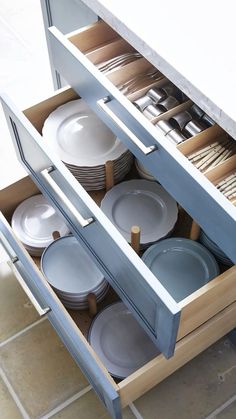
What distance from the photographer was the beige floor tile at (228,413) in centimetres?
146

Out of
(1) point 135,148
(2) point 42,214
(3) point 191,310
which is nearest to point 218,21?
(1) point 135,148

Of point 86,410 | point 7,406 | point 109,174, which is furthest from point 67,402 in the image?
point 109,174

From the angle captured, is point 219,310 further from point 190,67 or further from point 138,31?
point 138,31

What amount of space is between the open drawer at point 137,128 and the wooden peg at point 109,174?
0.53ft

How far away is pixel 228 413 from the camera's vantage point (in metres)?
1.46

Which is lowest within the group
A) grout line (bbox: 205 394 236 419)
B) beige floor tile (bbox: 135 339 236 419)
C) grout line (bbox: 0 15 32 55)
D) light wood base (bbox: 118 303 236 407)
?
grout line (bbox: 205 394 236 419)

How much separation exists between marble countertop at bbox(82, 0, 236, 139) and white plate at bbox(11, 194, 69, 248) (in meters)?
0.59

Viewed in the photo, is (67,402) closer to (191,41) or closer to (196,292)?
(196,292)

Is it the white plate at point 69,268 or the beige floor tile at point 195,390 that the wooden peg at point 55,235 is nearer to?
the white plate at point 69,268

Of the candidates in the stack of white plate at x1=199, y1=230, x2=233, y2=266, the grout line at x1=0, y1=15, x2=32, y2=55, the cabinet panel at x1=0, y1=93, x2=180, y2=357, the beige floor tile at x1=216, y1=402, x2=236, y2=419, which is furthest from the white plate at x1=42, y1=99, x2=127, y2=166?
the grout line at x1=0, y1=15, x2=32, y2=55

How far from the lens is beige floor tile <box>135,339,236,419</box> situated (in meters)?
1.47

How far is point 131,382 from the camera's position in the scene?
1146 mm

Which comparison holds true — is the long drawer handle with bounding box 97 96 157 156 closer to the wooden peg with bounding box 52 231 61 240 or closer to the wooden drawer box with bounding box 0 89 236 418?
the wooden drawer box with bounding box 0 89 236 418

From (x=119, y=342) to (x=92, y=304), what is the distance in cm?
12
